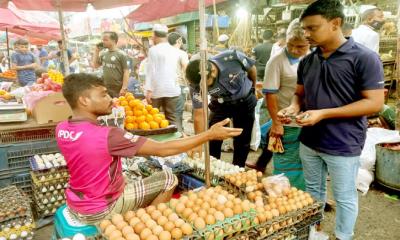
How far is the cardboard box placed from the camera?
4.12m

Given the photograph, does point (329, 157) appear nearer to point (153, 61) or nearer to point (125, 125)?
point (125, 125)

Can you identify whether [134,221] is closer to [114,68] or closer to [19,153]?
[19,153]

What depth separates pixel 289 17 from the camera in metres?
11.3

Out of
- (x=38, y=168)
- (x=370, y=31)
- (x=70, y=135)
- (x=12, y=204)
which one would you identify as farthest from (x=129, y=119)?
(x=370, y=31)

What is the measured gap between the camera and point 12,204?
3436 millimetres

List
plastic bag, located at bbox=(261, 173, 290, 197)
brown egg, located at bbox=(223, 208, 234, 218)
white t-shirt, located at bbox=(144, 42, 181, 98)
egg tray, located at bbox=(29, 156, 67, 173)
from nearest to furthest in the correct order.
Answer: brown egg, located at bbox=(223, 208, 234, 218) < plastic bag, located at bbox=(261, 173, 290, 197) < egg tray, located at bbox=(29, 156, 67, 173) < white t-shirt, located at bbox=(144, 42, 181, 98)

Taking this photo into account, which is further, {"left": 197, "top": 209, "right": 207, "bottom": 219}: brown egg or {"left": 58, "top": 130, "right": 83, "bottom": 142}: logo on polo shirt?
{"left": 58, "top": 130, "right": 83, "bottom": 142}: logo on polo shirt

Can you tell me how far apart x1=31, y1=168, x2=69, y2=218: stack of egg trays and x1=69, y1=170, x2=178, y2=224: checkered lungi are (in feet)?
5.20

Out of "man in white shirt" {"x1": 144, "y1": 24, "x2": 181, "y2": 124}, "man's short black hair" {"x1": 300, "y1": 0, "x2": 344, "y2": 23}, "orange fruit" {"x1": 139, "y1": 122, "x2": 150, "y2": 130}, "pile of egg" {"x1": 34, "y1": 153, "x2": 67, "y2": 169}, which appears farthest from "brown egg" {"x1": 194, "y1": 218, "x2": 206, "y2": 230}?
"man in white shirt" {"x1": 144, "y1": 24, "x2": 181, "y2": 124}

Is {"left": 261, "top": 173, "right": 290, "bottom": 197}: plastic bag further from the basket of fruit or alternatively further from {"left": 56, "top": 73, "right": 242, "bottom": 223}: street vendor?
the basket of fruit

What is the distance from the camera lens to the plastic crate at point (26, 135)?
12.9 ft

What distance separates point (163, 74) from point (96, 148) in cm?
415

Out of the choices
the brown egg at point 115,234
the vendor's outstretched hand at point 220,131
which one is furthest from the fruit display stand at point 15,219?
the vendor's outstretched hand at point 220,131

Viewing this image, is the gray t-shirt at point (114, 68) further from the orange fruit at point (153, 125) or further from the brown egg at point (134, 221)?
the brown egg at point (134, 221)
